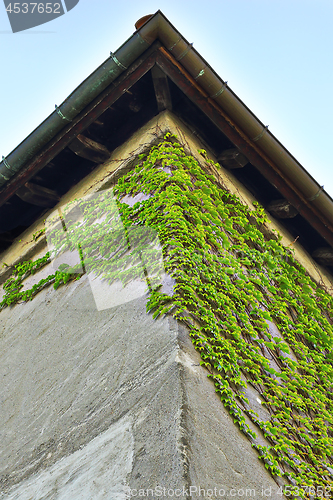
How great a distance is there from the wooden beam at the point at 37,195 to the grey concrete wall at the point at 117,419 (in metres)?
2.05

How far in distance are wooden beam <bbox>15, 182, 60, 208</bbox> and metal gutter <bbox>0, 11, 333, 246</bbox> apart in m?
0.22

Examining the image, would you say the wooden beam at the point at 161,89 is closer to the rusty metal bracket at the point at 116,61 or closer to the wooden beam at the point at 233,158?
the rusty metal bracket at the point at 116,61

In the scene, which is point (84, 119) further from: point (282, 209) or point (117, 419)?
point (117, 419)

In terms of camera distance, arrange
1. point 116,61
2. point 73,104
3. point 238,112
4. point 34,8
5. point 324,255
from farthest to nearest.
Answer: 1. point 324,255
2. point 34,8
3. point 238,112
4. point 73,104
5. point 116,61

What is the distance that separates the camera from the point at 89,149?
420 cm

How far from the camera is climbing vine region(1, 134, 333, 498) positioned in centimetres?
205

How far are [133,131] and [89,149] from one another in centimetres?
52

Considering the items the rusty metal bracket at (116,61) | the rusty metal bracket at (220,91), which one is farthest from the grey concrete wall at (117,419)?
the rusty metal bracket at (220,91)

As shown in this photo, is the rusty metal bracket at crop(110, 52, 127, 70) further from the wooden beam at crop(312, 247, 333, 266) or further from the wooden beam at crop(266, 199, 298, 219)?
the wooden beam at crop(312, 247, 333, 266)

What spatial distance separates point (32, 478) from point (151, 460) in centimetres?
80

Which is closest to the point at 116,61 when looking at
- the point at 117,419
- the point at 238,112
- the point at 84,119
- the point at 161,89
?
the point at 161,89

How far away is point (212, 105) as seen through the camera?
3.94 meters

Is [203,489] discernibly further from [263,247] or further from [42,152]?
[42,152]

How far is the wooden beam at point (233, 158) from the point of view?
165 inches
